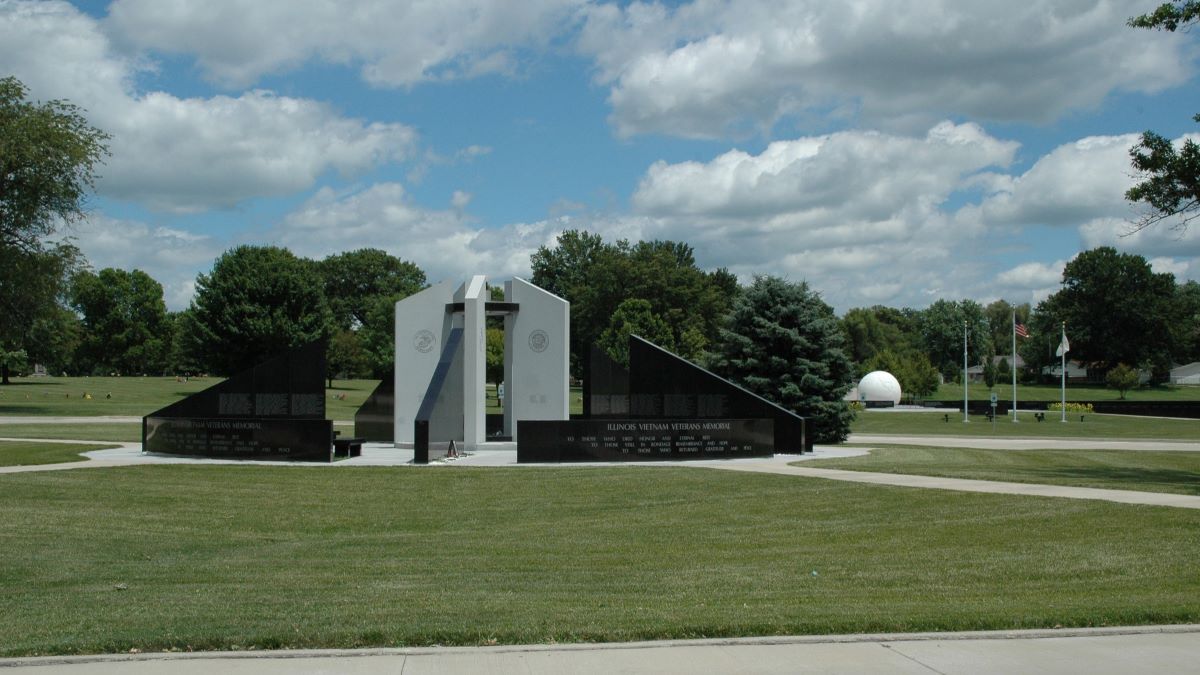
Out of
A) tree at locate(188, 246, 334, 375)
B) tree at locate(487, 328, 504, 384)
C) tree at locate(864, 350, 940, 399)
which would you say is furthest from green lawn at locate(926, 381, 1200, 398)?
tree at locate(188, 246, 334, 375)

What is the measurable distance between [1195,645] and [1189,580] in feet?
9.99

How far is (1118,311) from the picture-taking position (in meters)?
113

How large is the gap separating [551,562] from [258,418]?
639 inches

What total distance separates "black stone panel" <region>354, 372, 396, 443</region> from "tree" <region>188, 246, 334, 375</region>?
119 feet

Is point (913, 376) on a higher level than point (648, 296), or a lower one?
lower

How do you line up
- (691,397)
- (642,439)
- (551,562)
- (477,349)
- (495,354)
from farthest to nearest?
(495,354) < (477,349) < (691,397) < (642,439) < (551,562)

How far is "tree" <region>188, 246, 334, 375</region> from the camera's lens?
68.6 m

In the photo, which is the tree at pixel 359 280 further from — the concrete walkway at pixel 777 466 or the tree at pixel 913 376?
the concrete walkway at pixel 777 466

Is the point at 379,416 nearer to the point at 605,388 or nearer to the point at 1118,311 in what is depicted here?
the point at 605,388

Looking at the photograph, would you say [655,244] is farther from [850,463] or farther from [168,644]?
[168,644]

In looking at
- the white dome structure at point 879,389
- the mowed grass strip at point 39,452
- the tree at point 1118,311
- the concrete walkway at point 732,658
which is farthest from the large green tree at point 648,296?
the concrete walkway at point 732,658

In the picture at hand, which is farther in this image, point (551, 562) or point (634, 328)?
point (634, 328)

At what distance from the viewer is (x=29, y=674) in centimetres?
647

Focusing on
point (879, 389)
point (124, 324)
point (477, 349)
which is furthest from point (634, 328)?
point (124, 324)
